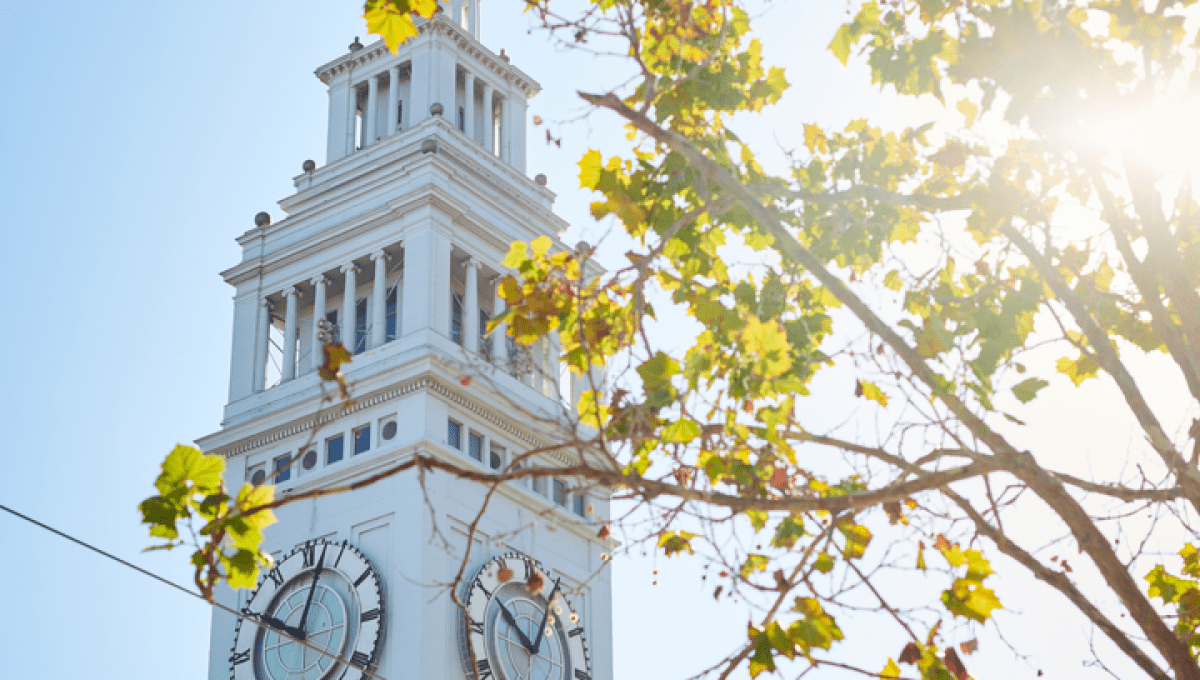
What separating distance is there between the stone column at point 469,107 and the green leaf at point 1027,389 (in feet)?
109

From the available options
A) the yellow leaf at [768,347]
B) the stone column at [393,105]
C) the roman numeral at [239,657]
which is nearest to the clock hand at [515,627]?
the roman numeral at [239,657]

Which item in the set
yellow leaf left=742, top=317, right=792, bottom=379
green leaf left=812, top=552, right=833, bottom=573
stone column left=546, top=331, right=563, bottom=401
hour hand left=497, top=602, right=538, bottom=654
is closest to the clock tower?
hour hand left=497, top=602, right=538, bottom=654

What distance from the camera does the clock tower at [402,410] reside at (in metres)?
33.3

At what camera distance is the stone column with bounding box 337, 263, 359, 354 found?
37.4 m

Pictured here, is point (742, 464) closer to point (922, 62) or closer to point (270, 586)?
point (922, 62)

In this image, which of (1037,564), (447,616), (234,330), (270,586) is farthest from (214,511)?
(234,330)

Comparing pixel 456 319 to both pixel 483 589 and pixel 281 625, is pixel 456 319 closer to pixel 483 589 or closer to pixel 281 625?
pixel 483 589

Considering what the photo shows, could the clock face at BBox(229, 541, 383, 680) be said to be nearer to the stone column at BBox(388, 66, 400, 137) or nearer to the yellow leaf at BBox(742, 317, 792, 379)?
the stone column at BBox(388, 66, 400, 137)

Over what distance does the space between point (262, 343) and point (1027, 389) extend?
31.8 m

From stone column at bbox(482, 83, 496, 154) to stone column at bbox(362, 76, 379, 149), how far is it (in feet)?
10.0

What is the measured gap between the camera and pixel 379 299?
37219 mm

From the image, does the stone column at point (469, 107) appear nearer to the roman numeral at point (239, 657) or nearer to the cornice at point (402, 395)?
the cornice at point (402, 395)

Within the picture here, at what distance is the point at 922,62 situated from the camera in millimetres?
10672

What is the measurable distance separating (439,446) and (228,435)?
6793 millimetres
